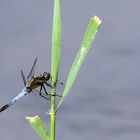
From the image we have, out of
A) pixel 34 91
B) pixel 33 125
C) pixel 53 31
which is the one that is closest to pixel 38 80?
pixel 34 91

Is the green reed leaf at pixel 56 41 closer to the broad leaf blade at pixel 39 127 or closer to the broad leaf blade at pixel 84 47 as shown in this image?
the broad leaf blade at pixel 84 47

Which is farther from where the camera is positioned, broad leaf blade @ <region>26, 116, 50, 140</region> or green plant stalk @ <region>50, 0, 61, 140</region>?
broad leaf blade @ <region>26, 116, 50, 140</region>

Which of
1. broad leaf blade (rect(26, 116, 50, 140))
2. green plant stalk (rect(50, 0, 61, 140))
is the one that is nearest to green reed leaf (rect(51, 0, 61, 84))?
green plant stalk (rect(50, 0, 61, 140))

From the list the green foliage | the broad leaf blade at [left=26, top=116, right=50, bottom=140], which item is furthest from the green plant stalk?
the broad leaf blade at [left=26, top=116, right=50, bottom=140]

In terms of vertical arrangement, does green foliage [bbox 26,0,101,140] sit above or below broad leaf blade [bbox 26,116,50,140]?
above

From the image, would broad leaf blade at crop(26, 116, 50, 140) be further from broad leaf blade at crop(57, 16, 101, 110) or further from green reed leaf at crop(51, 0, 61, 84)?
green reed leaf at crop(51, 0, 61, 84)

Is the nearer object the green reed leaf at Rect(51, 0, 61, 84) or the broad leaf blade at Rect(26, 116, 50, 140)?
the green reed leaf at Rect(51, 0, 61, 84)

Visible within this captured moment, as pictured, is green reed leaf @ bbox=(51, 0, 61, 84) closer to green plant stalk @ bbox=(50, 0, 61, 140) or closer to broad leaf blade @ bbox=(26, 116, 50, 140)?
green plant stalk @ bbox=(50, 0, 61, 140)

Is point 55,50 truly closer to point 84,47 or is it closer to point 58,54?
point 58,54

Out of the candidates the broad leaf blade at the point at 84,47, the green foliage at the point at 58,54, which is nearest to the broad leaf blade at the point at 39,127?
the green foliage at the point at 58,54

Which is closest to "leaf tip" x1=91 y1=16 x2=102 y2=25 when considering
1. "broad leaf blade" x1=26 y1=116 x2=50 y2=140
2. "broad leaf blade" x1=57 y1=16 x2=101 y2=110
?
"broad leaf blade" x1=57 y1=16 x2=101 y2=110

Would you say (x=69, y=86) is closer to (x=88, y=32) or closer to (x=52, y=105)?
(x=52, y=105)

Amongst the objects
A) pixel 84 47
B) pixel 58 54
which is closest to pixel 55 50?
pixel 58 54
